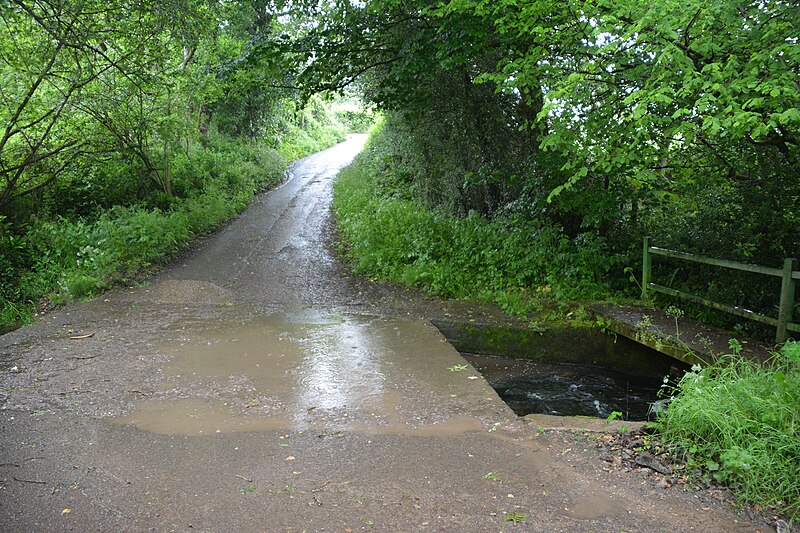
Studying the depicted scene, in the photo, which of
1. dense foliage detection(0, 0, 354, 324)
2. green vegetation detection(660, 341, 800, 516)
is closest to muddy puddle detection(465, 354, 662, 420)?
green vegetation detection(660, 341, 800, 516)

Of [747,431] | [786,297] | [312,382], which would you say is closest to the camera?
[747,431]

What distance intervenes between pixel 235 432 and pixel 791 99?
5902mm

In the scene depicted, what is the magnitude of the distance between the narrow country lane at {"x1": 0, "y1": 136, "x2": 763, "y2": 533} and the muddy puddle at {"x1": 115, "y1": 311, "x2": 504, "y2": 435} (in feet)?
0.08

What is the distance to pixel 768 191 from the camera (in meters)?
7.32

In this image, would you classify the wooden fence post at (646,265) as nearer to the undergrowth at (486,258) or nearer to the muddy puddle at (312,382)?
the undergrowth at (486,258)

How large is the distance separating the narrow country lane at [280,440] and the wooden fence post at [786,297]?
130 inches

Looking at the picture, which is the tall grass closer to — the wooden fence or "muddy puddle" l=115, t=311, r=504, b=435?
the wooden fence

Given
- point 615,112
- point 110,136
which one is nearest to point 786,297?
point 615,112

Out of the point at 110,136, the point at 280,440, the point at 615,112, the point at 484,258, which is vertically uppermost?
the point at 110,136

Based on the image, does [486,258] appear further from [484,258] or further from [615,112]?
[615,112]

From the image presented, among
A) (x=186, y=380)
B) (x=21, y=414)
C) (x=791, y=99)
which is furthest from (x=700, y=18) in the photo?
(x=21, y=414)

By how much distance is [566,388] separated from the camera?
7.53m

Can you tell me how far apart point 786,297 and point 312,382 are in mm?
5311

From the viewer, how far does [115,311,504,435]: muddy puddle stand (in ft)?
17.1
